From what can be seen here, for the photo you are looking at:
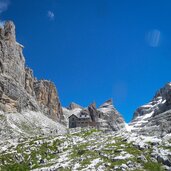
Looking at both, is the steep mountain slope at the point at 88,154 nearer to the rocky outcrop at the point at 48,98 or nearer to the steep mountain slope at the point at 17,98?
the steep mountain slope at the point at 17,98

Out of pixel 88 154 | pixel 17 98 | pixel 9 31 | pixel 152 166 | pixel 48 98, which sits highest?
pixel 9 31

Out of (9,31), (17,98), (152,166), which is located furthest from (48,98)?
(152,166)

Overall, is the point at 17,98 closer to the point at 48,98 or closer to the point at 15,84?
the point at 15,84

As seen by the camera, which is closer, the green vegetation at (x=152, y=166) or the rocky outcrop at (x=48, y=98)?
the green vegetation at (x=152, y=166)

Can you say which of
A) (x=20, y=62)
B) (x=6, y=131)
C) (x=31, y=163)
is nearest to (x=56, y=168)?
(x=31, y=163)

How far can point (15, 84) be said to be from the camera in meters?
136

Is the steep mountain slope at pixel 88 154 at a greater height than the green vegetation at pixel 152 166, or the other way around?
the steep mountain slope at pixel 88 154

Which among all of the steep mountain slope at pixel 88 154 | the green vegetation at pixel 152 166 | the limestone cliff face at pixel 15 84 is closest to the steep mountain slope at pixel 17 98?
the limestone cliff face at pixel 15 84

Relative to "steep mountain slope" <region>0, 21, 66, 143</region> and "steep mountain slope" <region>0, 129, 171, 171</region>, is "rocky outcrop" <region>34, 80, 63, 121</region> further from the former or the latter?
"steep mountain slope" <region>0, 129, 171, 171</region>

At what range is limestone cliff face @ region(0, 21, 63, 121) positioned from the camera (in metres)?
127

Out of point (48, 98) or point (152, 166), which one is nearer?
point (152, 166)

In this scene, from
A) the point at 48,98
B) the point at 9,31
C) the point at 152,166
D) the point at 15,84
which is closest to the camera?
the point at 152,166

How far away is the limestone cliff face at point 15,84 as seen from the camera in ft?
416

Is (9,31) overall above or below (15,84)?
above
